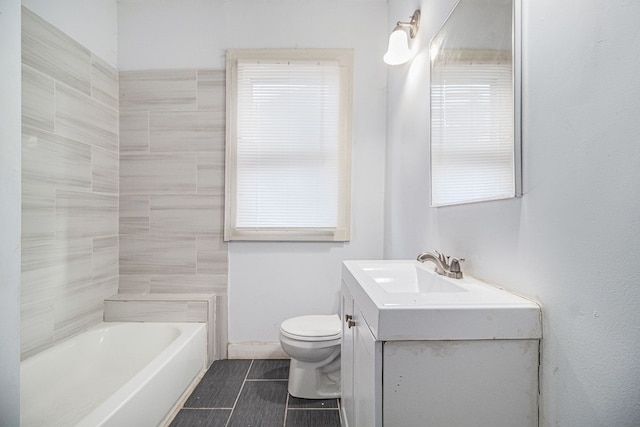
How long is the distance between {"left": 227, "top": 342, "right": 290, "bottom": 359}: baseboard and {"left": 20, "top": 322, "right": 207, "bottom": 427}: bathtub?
0.23m

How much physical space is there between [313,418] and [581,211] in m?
1.55

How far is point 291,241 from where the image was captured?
2209mm

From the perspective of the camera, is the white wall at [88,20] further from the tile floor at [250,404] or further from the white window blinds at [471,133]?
the tile floor at [250,404]

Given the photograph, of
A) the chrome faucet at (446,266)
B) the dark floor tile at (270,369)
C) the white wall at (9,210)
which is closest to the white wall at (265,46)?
the dark floor tile at (270,369)

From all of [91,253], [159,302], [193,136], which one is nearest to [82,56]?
[193,136]

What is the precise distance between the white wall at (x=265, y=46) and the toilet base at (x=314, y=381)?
51cm

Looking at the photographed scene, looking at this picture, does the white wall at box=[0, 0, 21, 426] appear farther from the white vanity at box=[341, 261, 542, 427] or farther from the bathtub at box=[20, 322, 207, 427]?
the white vanity at box=[341, 261, 542, 427]

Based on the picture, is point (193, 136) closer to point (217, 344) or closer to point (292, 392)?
point (217, 344)

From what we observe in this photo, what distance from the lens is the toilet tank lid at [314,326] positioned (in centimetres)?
165

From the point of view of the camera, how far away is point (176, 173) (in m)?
2.21

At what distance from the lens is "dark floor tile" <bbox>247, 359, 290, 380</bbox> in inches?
76.3

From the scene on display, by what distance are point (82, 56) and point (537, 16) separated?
244cm

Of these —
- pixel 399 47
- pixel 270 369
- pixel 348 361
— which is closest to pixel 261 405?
pixel 270 369

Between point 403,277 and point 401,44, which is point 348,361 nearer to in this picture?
point 403,277
